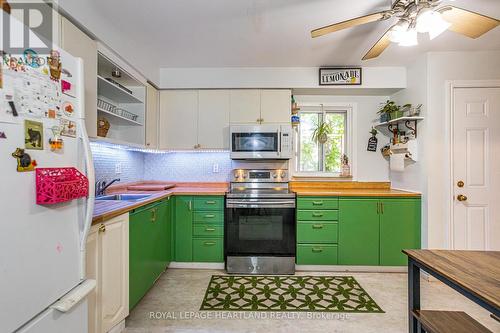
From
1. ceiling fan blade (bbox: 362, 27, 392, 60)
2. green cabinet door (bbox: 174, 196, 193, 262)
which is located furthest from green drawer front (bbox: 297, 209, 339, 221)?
ceiling fan blade (bbox: 362, 27, 392, 60)

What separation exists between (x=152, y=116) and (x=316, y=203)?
2.15 m

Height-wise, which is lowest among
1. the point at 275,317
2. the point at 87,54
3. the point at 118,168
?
the point at 275,317

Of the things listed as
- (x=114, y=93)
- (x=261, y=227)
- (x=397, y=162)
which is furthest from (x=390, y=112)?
(x=114, y=93)

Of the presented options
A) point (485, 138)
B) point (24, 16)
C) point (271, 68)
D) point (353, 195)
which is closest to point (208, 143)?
point (271, 68)

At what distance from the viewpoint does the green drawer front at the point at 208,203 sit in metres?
2.75

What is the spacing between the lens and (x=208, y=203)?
2756 mm

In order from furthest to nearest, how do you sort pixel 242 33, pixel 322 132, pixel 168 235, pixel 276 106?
pixel 322 132 → pixel 276 106 → pixel 168 235 → pixel 242 33

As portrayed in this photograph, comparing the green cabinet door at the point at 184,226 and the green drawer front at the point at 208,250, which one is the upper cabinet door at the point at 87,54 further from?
the green drawer front at the point at 208,250

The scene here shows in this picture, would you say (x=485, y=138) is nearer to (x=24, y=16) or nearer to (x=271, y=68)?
(x=271, y=68)

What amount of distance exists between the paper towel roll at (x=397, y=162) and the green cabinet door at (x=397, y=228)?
41 centimetres

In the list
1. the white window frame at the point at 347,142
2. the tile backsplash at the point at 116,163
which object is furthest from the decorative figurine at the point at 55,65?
the white window frame at the point at 347,142

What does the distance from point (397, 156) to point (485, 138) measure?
0.79 meters

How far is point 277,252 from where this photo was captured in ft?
8.82

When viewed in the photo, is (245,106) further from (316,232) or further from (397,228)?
(397,228)
